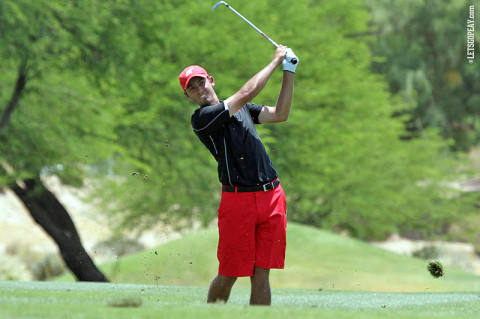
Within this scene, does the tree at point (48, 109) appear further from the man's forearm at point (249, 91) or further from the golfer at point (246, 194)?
the man's forearm at point (249, 91)

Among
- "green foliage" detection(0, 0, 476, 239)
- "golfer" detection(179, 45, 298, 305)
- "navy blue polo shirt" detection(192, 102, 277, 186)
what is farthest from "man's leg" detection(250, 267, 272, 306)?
"green foliage" detection(0, 0, 476, 239)

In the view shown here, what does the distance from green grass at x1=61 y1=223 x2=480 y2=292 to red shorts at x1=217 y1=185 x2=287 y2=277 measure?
958 cm

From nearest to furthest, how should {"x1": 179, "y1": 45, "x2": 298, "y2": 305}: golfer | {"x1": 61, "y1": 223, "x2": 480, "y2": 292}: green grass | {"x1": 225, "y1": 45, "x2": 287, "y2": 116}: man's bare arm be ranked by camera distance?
{"x1": 225, "y1": 45, "x2": 287, "y2": 116}: man's bare arm
{"x1": 179, "y1": 45, "x2": 298, "y2": 305}: golfer
{"x1": 61, "y1": 223, "x2": 480, "y2": 292}: green grass

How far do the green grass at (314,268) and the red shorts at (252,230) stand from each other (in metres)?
9.58

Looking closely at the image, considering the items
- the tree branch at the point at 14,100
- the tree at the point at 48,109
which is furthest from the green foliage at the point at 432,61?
the tree branch at the point at 14,100

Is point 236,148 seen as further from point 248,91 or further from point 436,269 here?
point 436,269

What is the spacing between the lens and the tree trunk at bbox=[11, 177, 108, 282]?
47.2ft

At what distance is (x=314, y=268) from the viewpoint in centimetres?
1617

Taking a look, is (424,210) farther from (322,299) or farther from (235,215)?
(235,215)

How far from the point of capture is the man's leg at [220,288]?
5672mm

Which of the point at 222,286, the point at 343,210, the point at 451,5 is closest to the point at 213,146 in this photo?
the point at 222,286

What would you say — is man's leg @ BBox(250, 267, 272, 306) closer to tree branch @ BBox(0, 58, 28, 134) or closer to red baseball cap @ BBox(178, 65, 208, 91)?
red baseball cap @ BBox(178, 65, 208, 91)

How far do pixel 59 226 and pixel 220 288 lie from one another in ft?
32.1

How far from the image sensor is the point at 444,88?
3525 cm
